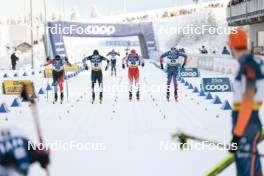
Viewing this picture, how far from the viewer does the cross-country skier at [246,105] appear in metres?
4.94

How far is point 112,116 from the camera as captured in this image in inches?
538

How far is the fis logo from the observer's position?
50719mm

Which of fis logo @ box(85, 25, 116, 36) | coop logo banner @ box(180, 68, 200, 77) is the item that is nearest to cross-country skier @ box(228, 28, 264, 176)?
coop logo banner @ box(180, 68, 200, 77)

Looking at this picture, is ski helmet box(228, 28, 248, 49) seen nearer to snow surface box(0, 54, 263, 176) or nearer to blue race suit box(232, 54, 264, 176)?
blue race suit box(232, 54, 264, 176)

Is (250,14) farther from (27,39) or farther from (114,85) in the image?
(27,39)

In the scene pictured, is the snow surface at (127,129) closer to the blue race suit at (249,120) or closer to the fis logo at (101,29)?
the blue race suit at (249,120)

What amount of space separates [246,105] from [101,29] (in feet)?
155

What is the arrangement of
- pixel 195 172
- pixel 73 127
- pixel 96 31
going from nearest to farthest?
pixel 195 172, pixel 73 127, pixel 96 31

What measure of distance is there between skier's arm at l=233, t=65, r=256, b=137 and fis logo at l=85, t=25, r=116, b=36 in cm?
4632

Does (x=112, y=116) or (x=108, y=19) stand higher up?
(x=108, y=19)

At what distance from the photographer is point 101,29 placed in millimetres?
51500

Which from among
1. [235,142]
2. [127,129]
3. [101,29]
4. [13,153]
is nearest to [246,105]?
[235,142]

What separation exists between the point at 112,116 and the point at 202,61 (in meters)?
21.9

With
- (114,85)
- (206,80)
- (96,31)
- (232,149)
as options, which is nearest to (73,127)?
(232,149)
